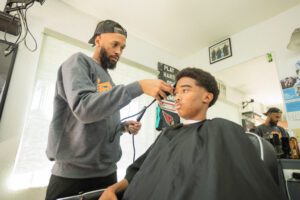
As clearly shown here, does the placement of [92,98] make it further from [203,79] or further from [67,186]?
[203,79]

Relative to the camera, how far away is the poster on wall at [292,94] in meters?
1.80

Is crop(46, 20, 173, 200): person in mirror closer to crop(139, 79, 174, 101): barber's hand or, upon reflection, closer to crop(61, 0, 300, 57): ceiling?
crop(139, 79, 174, 101): barber's hand

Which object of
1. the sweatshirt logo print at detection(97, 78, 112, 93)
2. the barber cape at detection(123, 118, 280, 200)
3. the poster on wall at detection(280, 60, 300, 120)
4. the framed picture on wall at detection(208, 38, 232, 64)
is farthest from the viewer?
the framed picture on wall at detection(208, 38, 232, 64)

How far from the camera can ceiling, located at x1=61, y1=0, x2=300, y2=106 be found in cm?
201

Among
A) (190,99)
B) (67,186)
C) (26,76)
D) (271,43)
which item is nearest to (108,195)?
(67,186)

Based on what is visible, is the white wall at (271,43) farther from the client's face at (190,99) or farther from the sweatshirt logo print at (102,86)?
the sweatshirt logo print at (102,86)

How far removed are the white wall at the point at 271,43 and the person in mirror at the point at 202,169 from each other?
145 cm

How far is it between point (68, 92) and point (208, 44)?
7.75ft

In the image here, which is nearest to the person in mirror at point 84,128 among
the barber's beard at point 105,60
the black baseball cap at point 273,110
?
the barber's beard at point 105,60

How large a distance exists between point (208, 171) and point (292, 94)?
5.58 ft

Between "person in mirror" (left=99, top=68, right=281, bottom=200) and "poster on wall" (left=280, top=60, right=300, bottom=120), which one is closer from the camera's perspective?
"person in mirror" (left=99, top=68, right=281, bottom=200)

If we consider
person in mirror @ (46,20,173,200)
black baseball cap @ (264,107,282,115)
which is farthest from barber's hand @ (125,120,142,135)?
black baseball cap @ (264,107,282,115)

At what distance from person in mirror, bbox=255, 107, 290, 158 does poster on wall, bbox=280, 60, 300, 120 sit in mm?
101

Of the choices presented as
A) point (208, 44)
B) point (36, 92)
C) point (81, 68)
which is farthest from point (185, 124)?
point (208, 44)
